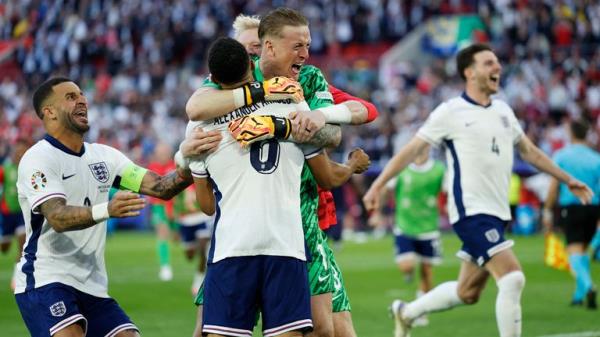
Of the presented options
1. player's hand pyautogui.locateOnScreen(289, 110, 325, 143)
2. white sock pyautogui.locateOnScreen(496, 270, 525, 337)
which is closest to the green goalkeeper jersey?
white sock pyautogui.locateOnScreen(496, 270, 525, 337)

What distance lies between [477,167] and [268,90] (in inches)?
163

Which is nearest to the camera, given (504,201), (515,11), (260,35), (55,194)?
(260,35)

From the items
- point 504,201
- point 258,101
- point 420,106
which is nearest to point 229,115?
point 258,101

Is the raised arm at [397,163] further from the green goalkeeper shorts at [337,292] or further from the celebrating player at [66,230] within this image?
the celebrating player at [66,230]

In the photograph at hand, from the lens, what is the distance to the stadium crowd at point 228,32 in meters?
31.8

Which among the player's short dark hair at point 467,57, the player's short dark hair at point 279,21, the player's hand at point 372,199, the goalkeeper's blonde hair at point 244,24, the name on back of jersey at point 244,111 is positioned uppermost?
the goalkeeper's blonde hair at point 244,24

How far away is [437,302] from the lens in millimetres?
9961

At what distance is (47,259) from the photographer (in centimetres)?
689

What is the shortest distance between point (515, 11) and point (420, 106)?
553 cm

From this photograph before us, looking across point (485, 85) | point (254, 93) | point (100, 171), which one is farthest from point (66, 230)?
point (485, 85)

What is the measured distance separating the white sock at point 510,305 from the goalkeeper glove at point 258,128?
12.7 ft

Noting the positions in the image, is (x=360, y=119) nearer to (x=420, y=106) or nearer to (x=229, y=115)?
(x=229, y=115)

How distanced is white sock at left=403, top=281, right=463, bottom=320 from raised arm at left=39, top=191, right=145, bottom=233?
435 centimetres

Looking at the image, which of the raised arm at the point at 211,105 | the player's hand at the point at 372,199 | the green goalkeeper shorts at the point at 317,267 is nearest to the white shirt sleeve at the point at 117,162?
the green goalkeeper shorts at the point at 317,267
